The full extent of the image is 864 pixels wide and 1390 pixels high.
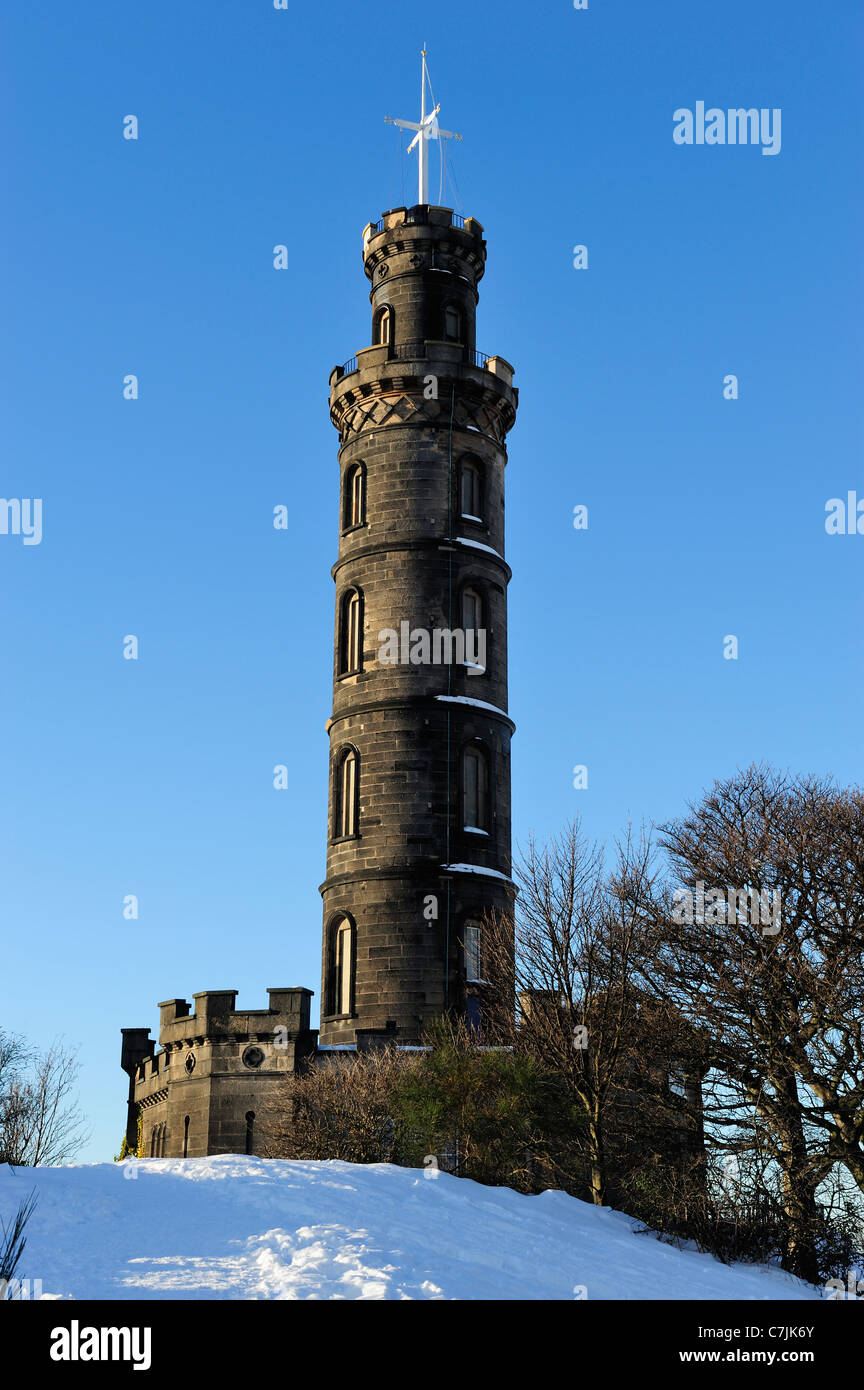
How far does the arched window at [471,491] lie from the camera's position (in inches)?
1547

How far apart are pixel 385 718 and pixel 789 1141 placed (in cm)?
1478

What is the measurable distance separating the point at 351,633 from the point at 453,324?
9.50 metres

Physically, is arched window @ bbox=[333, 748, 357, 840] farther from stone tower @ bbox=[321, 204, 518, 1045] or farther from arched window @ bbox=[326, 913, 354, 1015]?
arched window @ bbox=[326, 913, 354, 1015]

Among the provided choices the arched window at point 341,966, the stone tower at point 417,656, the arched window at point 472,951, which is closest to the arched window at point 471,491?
the stone tower at point 417,656

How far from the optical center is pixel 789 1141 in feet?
87.8

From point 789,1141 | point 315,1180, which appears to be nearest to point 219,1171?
point 315,1180

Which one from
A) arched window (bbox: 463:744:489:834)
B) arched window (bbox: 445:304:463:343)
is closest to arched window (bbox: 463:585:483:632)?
arched window (bbox: 463:744:489:834)

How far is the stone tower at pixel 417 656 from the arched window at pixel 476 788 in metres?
0.04
